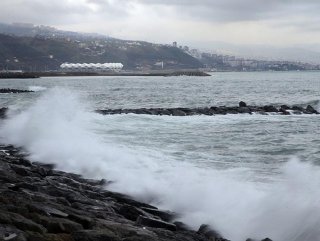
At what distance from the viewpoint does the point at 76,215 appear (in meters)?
6.21

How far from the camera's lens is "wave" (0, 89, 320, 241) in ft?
23.1

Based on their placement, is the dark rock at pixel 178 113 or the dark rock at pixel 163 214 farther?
the dark rock at pixel 178 113

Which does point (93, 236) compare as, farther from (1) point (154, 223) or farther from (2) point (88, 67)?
(2) point (88, 67)

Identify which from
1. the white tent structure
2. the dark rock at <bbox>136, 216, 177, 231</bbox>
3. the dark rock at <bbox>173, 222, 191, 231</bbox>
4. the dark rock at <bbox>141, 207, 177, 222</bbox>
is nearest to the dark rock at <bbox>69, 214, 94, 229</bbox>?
the dark rock at <bbox>136, 216, 177, 231</bbox>

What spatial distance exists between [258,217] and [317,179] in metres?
2.25

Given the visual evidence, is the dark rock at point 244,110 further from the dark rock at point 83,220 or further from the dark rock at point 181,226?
the dark rock at point 83,220

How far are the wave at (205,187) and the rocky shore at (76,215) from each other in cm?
55

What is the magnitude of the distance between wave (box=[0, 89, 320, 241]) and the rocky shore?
548 mm

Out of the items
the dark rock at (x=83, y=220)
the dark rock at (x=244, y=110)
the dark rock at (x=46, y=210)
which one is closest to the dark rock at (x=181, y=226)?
the dark rock at (x=83, y=220)

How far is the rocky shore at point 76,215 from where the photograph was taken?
523 centimetres

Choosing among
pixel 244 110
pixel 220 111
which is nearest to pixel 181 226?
pixel 220 111

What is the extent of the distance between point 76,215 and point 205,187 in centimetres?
334

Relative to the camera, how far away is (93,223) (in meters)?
5.90

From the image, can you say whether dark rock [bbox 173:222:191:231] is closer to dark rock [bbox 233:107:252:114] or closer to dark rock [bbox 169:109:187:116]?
dark rock [bbox 169:109:187:116]
